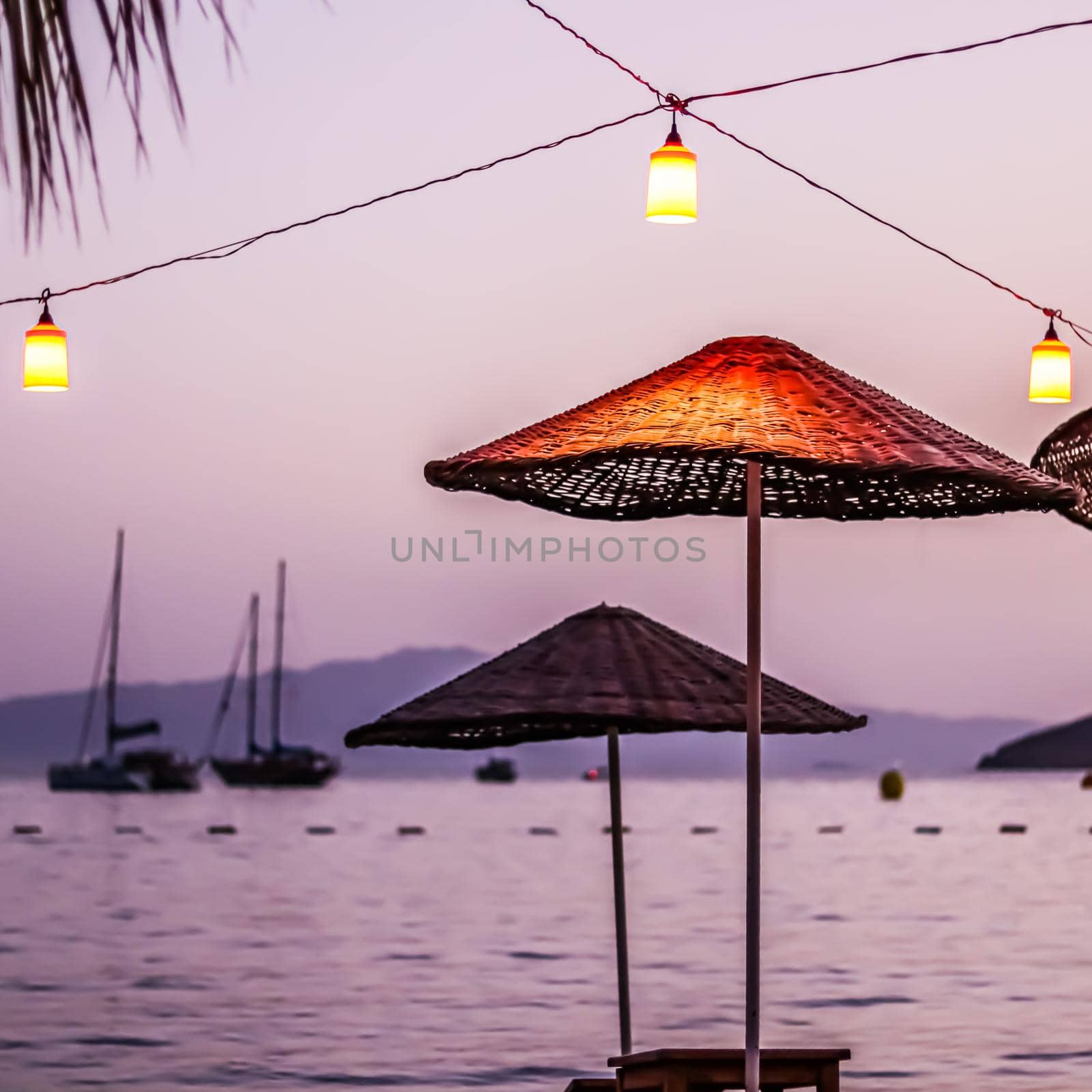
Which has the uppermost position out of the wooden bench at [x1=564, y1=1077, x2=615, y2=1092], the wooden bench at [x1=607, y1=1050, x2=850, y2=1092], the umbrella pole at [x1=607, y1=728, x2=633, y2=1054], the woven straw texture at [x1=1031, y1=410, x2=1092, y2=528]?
the woven straw texture at [x1=1031, y1=410, x2=1092, y2=528]

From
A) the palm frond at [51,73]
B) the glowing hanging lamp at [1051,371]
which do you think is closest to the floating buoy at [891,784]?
the glowing hanging lamp at [1051,371]

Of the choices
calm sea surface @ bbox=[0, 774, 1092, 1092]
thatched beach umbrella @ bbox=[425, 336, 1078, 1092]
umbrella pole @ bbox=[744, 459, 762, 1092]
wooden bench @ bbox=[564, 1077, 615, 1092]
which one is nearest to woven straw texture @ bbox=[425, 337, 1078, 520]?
thatched beach umbrella @ bbox=[425, 336, 1078, 1092]

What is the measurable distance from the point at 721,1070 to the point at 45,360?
129 inches

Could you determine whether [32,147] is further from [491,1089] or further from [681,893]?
[681,893]

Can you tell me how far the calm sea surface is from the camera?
12.6 meters

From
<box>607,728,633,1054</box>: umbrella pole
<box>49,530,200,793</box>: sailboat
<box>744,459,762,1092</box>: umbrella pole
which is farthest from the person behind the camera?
<box>49,530,200,793</box>: sailboat

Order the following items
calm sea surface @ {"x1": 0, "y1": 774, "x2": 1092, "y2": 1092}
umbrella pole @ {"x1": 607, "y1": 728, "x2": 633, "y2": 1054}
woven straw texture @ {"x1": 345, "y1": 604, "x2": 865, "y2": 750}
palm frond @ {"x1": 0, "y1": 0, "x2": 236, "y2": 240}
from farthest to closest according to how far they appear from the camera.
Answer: calm sea surface @ {"x1": 0, "y1": 774, "x2": 1092, "y2": 1092}, umbrella pole @ {"x1": 607, "y1": 728, "x2": 633, "y2": 1054}, woven straw texture @ {"x1": 345, "y1": 604, "x2": 865, "y2": 750}, palm frond @ {"x1": 0, "y1": 0, "x2": 236, "y2": 240}

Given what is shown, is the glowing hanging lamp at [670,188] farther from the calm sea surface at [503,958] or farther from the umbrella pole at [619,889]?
the calm sea surface at [503,958]

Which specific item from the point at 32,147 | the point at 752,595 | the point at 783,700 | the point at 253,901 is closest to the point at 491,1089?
the point at 783,700

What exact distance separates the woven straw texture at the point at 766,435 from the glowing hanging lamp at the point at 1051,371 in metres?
1.95

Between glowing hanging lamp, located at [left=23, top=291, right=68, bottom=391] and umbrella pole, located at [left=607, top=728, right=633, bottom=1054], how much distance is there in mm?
2173

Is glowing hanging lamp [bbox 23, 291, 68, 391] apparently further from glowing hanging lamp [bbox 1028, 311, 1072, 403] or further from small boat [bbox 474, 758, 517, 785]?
small boat [bbox 474, 758, 517, 785]

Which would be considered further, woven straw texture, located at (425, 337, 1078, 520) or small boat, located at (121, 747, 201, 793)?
small boat, located at (121, 747, 201, 793)

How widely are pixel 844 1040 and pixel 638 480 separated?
9.35 metres
